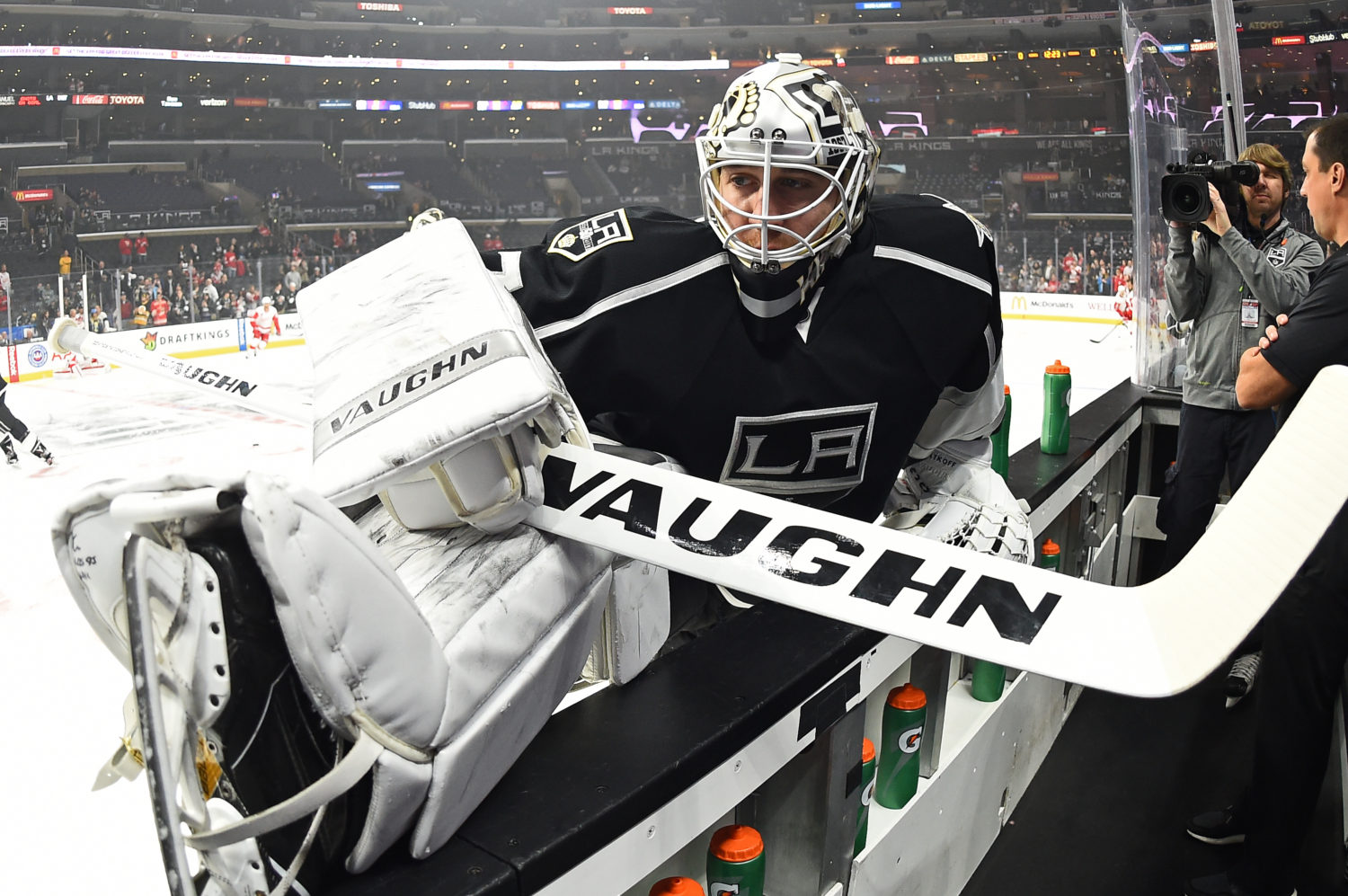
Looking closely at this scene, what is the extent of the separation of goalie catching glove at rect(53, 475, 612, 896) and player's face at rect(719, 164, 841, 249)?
0.64 m

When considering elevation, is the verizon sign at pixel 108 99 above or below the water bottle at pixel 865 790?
above

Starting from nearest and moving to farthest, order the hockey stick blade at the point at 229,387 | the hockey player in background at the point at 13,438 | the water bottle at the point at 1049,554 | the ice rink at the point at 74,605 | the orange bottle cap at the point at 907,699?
the orange bottle cap at the point at 907,699
the hockey stick blade at the point at 229,387
the ice rink at the point at 74,605
the water bottle at the point at 1049,554
the hockey player in background at the point at 13,438

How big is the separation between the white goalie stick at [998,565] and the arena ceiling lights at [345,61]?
16.5 m

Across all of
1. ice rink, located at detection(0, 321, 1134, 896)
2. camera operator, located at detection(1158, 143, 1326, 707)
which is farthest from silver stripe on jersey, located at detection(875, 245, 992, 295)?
camera operator, located at detection(1158, 143, 1326, 707)

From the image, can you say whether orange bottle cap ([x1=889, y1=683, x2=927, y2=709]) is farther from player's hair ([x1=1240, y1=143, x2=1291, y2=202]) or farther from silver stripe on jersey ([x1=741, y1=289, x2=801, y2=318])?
player's hair ([x1=1240, y1=143, x2=1291, y2=202])

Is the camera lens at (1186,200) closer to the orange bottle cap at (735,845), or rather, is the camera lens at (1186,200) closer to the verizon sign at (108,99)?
the orange bottle cap at (735,845)

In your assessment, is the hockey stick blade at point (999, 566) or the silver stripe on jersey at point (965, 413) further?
the silver stripe on jersey at point (965, 413)

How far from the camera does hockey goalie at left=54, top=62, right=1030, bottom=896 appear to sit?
2.06 feet

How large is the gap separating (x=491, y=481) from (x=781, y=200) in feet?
1.91

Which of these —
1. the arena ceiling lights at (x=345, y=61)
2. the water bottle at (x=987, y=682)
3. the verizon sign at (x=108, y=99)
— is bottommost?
the water bottle at (x=987, y=682)

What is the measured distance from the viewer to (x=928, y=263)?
1.33 meters

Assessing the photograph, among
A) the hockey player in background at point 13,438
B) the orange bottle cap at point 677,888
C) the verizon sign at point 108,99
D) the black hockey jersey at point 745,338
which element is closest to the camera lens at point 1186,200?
the black hockey jersey at point 745,338

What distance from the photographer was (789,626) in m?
1.17

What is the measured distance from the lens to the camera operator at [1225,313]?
2627 mm
